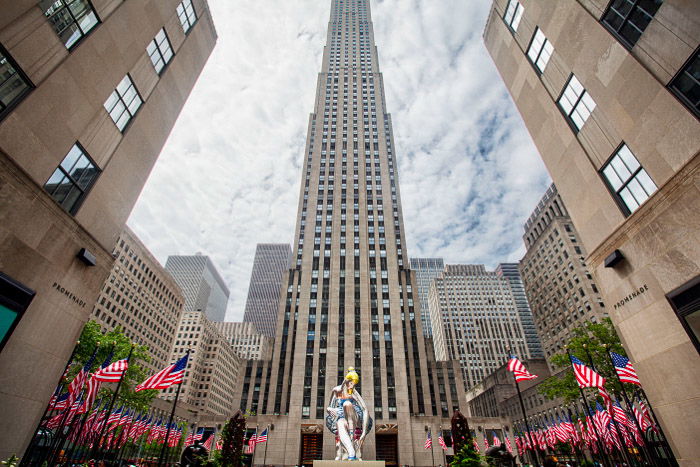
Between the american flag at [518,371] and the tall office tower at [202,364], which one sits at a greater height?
the tall office tower at [202,364]

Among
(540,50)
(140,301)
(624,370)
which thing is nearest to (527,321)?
(140,301)

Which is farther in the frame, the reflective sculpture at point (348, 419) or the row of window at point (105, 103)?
the reflective sculpture at point (348, 419)

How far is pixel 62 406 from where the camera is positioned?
2052 centimetres

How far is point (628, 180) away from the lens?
16328 millimetres

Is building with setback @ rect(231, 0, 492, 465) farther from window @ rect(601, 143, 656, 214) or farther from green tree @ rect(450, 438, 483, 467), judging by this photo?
window @ rect(601, 143, 656, 214)

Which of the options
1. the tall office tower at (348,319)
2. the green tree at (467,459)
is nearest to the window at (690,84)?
the green tree at (467,459)

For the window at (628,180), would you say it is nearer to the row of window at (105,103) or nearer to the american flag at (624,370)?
the american flag at (624,370)

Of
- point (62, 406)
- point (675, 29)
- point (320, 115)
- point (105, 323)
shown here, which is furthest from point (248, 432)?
point (320, 115)

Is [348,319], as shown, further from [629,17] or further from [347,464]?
[629,17]

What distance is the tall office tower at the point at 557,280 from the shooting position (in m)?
76.3

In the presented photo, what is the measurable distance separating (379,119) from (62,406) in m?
84.6

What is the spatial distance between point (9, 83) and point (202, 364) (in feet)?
468

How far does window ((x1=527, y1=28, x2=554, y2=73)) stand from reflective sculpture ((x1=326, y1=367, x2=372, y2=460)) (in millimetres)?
22284

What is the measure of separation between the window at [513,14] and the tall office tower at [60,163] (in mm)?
23084
